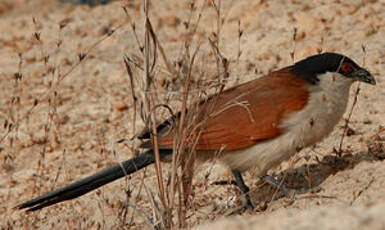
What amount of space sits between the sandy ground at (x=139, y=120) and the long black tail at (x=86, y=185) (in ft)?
0.48

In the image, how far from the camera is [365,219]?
1.95 meters

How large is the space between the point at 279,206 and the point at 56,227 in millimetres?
1381

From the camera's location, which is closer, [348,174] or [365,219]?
[365,219]

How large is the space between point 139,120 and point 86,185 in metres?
1.76

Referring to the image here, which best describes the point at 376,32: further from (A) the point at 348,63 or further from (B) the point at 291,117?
(B) the point at 291,117

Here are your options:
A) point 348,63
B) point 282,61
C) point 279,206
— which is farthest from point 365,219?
point 282,61

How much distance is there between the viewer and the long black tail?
360 cm

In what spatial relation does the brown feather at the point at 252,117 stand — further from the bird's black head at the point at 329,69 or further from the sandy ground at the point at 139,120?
the sandy ground at the point at 139,120

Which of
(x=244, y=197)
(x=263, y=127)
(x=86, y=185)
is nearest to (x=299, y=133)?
(x=263, y=127)

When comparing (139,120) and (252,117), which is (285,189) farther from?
(139,120)

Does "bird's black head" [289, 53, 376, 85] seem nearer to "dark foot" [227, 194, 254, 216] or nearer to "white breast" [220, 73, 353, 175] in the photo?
"white breast" [220, 73, 353, 175]

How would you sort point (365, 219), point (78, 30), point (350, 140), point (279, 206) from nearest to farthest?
point (365, 219) → point (279, 206) → point (350, 140) → point (78, 30)

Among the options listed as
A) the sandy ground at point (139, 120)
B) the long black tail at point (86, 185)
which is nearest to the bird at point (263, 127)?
the long black tail at point (86, 185)

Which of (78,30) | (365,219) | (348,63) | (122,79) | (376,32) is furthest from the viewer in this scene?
(78,30)
